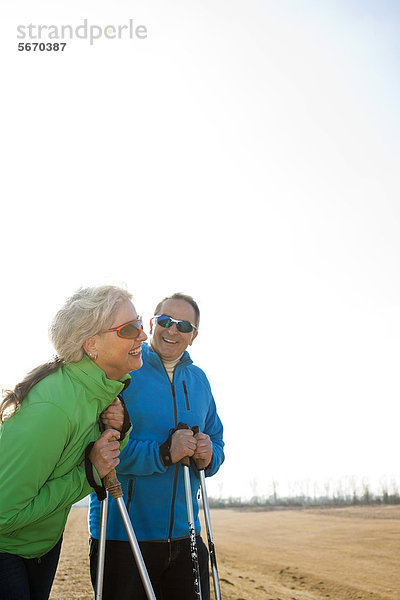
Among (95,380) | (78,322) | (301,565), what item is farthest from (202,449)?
(301,565)

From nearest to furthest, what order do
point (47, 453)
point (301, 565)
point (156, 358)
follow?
point (47, 453)
point (156, 358)
point (301, 565)

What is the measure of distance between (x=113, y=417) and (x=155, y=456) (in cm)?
64

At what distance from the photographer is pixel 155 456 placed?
366cm

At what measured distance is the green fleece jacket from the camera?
254cm

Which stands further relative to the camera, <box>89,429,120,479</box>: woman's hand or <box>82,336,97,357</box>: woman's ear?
<box>82,336,97,357</box>: woman's ear

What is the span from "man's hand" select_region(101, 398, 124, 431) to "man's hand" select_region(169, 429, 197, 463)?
0.58m

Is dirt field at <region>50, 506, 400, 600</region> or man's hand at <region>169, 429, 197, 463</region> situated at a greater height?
man's hand at <region>169, 429, 197, 463</region>

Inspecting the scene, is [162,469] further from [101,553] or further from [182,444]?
[101,553]

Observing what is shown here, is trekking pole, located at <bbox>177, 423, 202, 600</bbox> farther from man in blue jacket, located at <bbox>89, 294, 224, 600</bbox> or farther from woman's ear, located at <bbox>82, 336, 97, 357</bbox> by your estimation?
woman's ear, located at <bbox>82, 336, 97, 357</bbox>

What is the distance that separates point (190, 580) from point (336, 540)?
22.2m

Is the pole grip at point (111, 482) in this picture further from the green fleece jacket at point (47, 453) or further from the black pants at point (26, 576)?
the black pants at point (26, 576)

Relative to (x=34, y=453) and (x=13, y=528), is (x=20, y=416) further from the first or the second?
(x=13, y=528)

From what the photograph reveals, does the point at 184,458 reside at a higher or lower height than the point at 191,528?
higher

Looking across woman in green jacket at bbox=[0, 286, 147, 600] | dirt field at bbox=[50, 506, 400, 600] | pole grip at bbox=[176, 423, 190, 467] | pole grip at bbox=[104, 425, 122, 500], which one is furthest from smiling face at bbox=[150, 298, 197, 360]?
dirt field at bbox=[50, 506, 400, 600]
